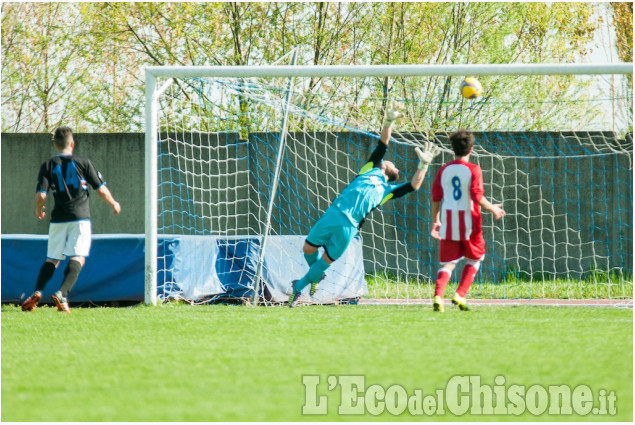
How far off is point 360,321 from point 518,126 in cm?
808

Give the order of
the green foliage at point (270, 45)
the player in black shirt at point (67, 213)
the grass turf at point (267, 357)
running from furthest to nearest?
1. the green foliage at point (270, 45)
2. the player in black shirt at point (67, 213)
3. the grass turf at point (267, 357)

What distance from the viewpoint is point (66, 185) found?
24.9 ft

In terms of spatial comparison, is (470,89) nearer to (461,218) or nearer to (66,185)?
(461,218)

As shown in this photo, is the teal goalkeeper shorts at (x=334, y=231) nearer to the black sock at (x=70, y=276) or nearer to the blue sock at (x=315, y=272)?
the blue sock at (x=315, y=272)

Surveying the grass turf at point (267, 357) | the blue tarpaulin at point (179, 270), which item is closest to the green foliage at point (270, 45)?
the blue tarpaulin at point (179, 270)

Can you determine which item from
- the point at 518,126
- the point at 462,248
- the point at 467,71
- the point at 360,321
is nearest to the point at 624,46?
the point at 518,126

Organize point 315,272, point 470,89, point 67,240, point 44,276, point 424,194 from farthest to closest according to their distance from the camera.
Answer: point 424,194
point 470,89
point 315,272
point 67,240
point 44,276

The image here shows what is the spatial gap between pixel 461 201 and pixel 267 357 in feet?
10.2

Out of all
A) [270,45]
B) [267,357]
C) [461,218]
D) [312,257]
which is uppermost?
[270,45]

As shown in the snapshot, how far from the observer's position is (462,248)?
24.4 feet

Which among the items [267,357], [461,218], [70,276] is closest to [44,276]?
[70,276]

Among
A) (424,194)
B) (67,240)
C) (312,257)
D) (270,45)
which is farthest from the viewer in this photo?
(270,45)

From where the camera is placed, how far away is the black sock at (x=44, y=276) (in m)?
7.50

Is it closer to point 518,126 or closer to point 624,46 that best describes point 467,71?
point 518,126
